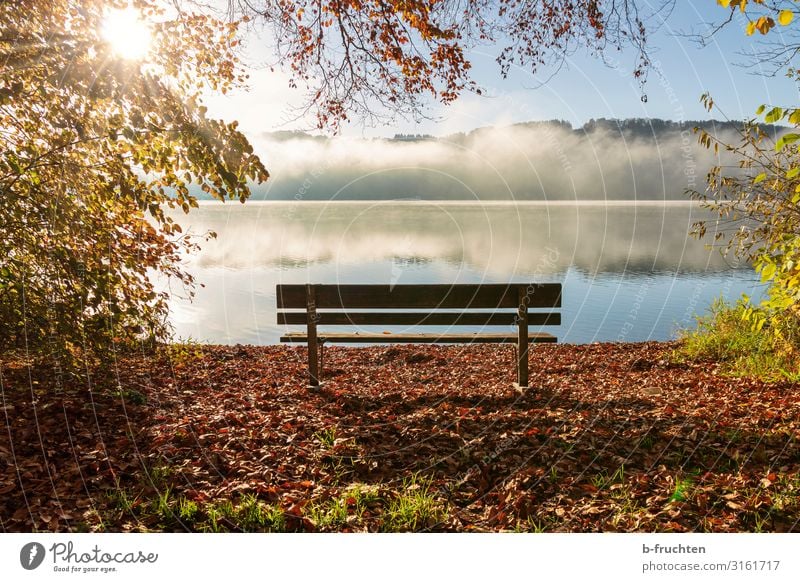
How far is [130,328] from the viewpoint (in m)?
6.17

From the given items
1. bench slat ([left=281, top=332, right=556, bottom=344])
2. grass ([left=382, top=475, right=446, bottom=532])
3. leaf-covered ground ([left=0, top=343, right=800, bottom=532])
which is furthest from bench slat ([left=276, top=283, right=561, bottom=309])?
grass ([left=382, top=475, right=446, bottom=532])

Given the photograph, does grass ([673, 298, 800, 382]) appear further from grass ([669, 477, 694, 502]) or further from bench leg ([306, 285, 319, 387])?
bench leg ([306, 285, 319, 387])

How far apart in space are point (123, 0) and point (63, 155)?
1.83m

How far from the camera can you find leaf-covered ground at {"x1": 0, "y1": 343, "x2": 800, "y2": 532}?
358cm

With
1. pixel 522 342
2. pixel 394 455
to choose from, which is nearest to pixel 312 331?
pixel 394 455

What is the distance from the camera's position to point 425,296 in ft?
21.8

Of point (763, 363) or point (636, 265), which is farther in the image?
point (636, 265)

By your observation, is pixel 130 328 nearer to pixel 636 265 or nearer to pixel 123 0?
pixel 123 0
